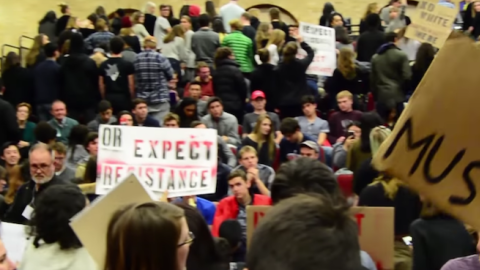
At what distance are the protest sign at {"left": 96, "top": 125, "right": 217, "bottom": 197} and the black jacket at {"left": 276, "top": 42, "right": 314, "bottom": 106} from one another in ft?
15.6

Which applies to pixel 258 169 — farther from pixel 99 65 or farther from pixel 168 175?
pixel 99 65

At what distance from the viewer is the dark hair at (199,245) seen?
13.1 feet

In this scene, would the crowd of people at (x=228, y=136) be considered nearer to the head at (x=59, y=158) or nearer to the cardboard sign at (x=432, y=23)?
the head at (x=59, y=158)

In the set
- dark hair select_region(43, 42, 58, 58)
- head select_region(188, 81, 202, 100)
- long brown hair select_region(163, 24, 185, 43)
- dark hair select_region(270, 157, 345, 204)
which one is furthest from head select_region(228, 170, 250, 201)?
long brown hair select_region(163, 24, 185, 43)

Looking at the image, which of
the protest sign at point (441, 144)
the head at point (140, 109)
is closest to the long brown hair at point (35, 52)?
the head at point (140, 109)

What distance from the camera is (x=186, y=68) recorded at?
48.5 ft

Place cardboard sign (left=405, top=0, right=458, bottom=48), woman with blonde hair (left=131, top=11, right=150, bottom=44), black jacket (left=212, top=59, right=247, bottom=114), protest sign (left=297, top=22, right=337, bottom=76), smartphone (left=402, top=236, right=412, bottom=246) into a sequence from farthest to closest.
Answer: woman with blonde hair (left=131, top=11, right=150, bottom=44), protest sign (left=297, top=22, right=337, bottom=76), black jacket (left=212, top=59, right=247, bottom=114), cardboard sign (left=405, top=0, right=458, bottom=48), smartphone (left=402, top=236, right=412, bottom=246)

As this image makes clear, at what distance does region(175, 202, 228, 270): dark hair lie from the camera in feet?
13.1

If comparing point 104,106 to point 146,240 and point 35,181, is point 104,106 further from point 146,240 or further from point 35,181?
point 146,240

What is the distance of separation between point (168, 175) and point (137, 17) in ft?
32.8

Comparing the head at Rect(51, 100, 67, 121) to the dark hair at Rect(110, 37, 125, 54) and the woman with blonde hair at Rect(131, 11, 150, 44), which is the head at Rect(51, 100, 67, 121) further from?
the woman with blonde hair at Rect(131, 11, 150, 44)

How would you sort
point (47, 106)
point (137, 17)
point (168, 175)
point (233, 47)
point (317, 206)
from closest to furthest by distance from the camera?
1. point (317, 206)
2. point (168, 175)
3. point (47, 106)
4. point (233, 47)
5. point (137, 17)

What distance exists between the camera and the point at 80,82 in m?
12.7

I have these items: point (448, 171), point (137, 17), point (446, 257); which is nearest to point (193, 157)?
point (446, 257)
